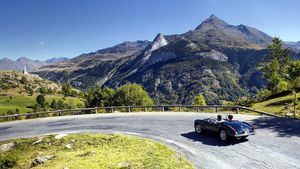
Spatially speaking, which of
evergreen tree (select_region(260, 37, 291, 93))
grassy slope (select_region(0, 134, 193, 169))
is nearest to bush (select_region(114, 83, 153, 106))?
evergreen tree (select_region(260, 37, 291, 93))

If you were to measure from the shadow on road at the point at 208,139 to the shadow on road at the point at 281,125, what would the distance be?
363cm

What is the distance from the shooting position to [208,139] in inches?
860

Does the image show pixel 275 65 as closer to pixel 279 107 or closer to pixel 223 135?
pixel 279 107

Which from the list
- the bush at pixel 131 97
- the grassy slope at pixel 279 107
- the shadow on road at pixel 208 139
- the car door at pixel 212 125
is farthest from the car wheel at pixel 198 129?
the bush at pixel 131 97

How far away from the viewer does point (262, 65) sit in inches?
3007

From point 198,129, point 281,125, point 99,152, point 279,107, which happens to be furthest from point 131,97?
point 99,152

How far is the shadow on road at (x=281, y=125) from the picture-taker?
21.6 m

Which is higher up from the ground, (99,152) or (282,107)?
(282,107)

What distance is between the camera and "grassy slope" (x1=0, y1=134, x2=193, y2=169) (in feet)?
57.2

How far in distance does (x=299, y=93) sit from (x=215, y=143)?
A: 34.3 meters

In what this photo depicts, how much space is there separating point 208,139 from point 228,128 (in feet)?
→ 7.12

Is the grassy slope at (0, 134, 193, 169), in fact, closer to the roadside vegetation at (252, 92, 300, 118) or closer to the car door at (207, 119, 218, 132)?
the car door at (207, 119, 218, 132)

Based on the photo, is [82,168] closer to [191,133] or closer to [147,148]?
[147,148]

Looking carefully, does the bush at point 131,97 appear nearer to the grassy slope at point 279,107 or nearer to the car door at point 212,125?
the grassy slope at point 279,107
